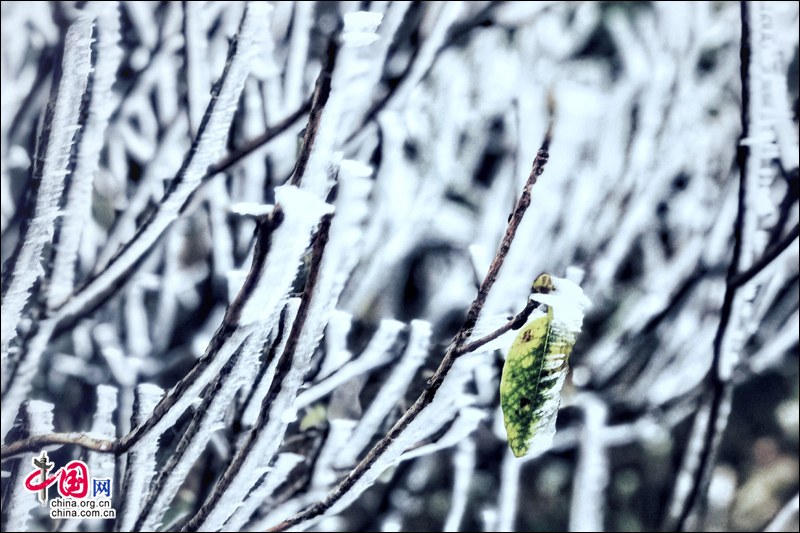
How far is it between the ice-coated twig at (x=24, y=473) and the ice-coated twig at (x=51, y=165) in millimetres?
40

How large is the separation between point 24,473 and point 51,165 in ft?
0.55

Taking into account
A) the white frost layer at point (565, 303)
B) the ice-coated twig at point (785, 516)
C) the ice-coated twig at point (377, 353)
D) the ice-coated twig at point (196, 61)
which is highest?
the ice-coated twig at point (196, 61)

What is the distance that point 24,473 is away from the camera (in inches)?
10.9

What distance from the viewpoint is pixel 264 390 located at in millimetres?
248

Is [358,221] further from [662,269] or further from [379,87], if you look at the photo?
[662,269]

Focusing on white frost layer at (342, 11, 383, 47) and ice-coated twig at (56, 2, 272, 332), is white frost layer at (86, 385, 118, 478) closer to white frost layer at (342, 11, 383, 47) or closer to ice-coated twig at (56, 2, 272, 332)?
ice-coated twig at (56, 2, 272, 332)

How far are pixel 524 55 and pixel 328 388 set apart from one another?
0.71 feet

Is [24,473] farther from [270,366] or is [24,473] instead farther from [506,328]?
[506,328]

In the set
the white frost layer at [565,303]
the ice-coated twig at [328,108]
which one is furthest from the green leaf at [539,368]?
the ice-coated twig at [328,108]

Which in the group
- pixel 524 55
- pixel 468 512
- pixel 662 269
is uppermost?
pixel 524 55

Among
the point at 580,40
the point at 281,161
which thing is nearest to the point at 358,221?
the point at 281,161

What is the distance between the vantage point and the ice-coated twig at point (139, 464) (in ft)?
0.83

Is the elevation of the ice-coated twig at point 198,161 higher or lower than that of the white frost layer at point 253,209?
higher

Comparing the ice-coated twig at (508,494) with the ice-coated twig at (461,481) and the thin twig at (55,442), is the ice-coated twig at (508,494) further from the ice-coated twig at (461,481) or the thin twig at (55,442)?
the thin twig at (55,442)
